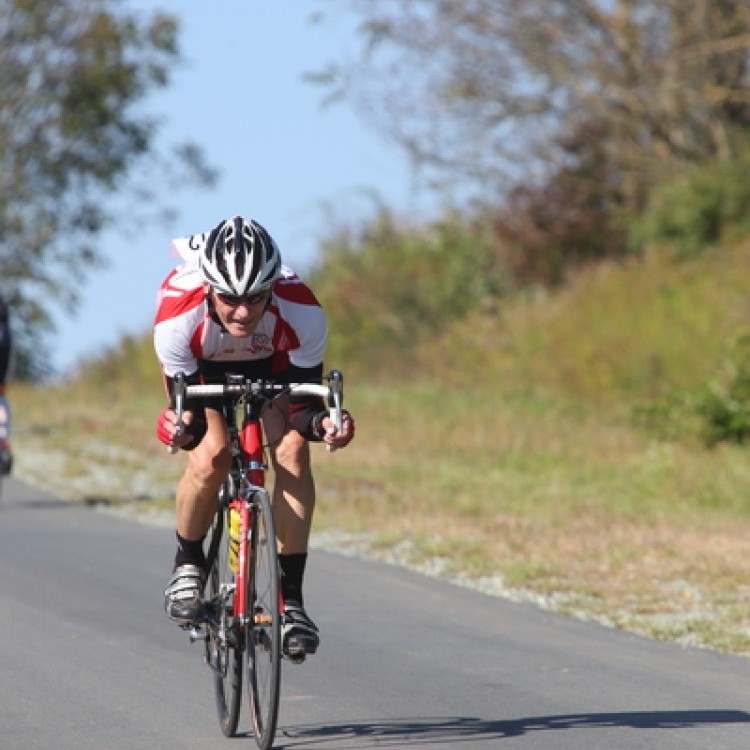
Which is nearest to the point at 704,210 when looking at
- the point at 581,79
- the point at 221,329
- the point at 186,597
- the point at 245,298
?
the point at 581,79

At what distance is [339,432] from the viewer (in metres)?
6.77

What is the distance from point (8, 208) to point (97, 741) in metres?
34.6

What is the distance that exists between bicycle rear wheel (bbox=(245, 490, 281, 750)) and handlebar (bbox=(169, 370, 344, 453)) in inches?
14.7

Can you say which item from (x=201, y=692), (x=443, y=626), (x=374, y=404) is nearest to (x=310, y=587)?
(x=443, y=626)

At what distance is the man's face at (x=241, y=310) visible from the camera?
22.0 feet

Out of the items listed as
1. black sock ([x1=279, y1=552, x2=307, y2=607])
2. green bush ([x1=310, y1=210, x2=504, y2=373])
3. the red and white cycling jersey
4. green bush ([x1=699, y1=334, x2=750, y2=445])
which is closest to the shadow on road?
black sock ([x1=279, y1=552, x2=307, y2=607])

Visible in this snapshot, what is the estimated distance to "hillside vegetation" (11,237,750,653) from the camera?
39.2 feet

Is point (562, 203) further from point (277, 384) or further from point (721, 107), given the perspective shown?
point (277, 384)

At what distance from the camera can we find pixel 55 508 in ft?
51.4

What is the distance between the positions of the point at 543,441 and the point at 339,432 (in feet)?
43.3

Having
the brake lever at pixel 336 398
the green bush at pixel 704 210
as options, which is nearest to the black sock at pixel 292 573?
the brake lever at pixel 336 398

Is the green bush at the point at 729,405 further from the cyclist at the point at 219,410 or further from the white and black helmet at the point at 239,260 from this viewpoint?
the white and black helmet at the point at 239,260

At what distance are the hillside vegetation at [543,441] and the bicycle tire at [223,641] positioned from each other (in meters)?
3.33

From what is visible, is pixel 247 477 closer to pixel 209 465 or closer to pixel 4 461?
pixel 209 465
